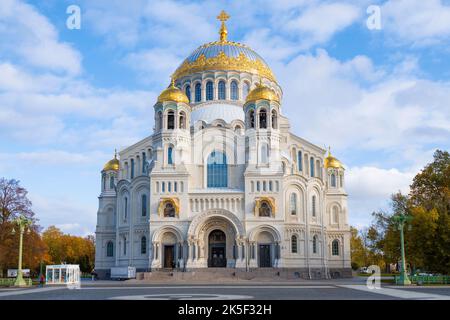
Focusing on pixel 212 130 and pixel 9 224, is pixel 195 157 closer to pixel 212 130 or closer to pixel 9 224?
pixel 212 130

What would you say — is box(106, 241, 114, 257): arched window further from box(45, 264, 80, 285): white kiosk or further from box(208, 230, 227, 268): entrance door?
box(45, 264, 80, 285): white kiosk

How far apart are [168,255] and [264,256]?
Answer: 9.49 meters

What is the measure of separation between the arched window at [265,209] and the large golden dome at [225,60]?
21.2 m

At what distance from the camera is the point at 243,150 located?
58.4 metres

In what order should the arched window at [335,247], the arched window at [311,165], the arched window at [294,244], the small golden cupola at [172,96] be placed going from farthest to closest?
the arched window at [311,165] < the arched window at [335,247] < the small golden cupola at [172,96] < the arched window at [294,244]

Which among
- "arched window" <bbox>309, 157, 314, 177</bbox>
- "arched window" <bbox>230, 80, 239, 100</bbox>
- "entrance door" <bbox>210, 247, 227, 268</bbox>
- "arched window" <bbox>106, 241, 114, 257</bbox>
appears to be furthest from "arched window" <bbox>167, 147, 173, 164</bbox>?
"arched window" <bbox>309, 157, 314, 177</bbox>

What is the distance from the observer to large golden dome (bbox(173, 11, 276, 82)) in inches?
2758

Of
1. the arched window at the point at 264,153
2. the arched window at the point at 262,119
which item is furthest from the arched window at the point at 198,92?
the arched window at the point at 264,153

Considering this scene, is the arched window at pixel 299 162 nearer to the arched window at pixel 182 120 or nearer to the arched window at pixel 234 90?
the arched window at pixel 234 90

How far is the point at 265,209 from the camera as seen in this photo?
55344 millimetres

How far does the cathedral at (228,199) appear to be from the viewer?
54.7 metres

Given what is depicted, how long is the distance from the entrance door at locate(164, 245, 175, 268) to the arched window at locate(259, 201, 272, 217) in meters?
9.42

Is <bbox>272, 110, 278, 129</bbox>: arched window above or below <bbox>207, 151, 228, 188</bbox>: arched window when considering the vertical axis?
above
